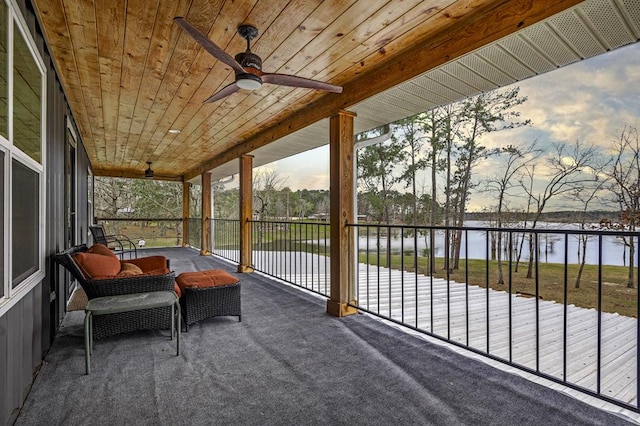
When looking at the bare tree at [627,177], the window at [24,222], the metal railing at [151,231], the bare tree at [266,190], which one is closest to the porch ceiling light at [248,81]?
the window at [24,222]

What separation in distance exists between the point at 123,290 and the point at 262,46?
2.18 metres

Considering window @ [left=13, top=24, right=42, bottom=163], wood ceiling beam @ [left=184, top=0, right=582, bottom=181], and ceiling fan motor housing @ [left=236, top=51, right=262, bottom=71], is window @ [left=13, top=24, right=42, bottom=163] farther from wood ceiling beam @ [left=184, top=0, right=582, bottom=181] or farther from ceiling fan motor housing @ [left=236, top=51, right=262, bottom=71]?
wood ceiling beam @ [left=184, top=0, right=582, bottom=181]

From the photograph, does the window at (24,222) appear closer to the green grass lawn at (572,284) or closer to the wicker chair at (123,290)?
the wicker chair at (123,290)

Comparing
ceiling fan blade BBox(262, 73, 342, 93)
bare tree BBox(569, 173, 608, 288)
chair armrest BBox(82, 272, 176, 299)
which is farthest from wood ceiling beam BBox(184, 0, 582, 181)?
bare tree BBox(569, 173, 608, 288)

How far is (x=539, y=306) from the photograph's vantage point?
10.6ft

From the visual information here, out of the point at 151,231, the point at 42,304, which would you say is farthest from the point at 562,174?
the point at 151,231

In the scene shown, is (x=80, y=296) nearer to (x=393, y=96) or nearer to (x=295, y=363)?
(x=295, y=363)

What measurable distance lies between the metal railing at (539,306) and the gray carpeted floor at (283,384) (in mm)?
245

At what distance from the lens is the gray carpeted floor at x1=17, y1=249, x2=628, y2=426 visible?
5.36 feet

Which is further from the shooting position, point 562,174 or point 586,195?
point 562,174

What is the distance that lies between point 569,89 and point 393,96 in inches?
174

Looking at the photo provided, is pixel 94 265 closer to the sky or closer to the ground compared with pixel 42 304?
closer to the sky

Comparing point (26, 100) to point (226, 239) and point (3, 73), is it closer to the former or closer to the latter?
point (3, 73)

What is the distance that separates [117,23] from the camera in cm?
212
